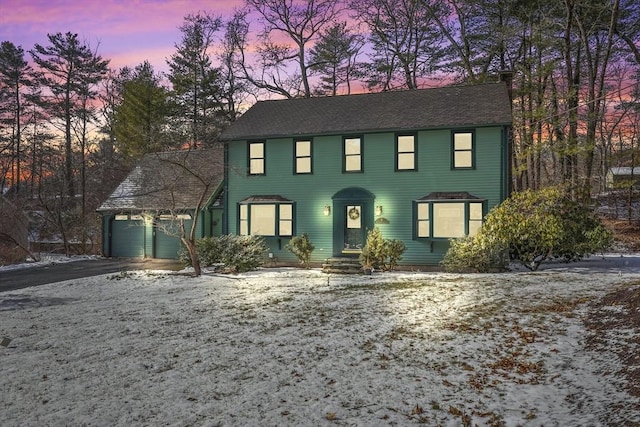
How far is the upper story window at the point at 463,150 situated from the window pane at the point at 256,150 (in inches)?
326

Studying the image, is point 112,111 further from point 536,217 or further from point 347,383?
point 347,383

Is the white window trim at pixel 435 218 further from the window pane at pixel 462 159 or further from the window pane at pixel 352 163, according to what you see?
the window pane at pixel 352 163

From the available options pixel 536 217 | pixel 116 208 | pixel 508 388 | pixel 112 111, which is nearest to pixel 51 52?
pixel 112 111

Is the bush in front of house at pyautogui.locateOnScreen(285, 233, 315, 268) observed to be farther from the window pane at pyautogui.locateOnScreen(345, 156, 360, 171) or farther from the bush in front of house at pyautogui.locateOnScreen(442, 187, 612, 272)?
the bush in front of house at pyautogui.locateOnScreen(442, 187, 612, 272)

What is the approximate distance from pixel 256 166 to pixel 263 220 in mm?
2490

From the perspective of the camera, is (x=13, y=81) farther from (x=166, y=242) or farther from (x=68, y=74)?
(x=166, y=242)

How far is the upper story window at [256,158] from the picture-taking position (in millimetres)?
19802

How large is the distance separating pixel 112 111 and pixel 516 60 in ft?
113

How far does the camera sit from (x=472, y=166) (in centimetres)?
1716

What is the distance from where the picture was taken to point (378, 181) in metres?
18.2

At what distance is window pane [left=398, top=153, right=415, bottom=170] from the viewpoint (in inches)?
708

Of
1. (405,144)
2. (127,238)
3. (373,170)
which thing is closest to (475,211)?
(405,144)

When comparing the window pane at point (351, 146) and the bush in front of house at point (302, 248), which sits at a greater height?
the window pane at point (351, 146)

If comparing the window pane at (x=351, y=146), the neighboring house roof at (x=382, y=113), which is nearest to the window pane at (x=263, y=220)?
the neighboring house roof at (x=382, y=113)
